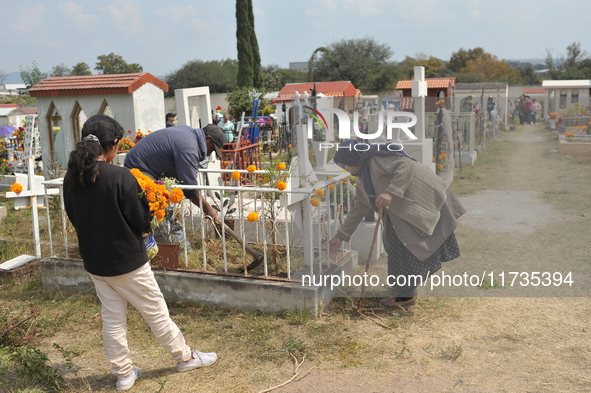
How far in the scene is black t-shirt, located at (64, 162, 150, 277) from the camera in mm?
3266

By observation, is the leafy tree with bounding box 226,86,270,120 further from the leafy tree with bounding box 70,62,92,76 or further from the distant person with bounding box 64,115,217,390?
the leafy tree with bounding box 70,62,92,76

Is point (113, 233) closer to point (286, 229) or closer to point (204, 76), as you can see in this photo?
point (286, 229)

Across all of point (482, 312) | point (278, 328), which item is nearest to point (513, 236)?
point (482, 312)

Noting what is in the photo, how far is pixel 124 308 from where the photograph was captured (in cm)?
351

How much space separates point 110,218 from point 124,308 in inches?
24.1

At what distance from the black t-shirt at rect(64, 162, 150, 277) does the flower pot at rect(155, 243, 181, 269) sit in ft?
4.94

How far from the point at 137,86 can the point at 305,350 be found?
8.20 meters

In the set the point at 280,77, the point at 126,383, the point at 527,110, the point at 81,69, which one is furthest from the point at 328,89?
the point at 81,69

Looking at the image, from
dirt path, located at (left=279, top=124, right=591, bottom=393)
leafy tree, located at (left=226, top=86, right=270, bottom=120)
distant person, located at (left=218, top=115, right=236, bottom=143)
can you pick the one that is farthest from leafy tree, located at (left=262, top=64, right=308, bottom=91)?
dirt path, located at (left=279, top=124, right=591, bottom=393)

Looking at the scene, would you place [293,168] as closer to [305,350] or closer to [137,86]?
[305,350]

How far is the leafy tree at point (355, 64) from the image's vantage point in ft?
178

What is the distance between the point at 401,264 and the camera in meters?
4.75

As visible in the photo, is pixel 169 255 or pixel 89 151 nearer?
pixel 89 151

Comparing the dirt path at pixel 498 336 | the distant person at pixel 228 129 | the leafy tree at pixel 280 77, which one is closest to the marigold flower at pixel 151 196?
the dirt path at pixel 498 336
